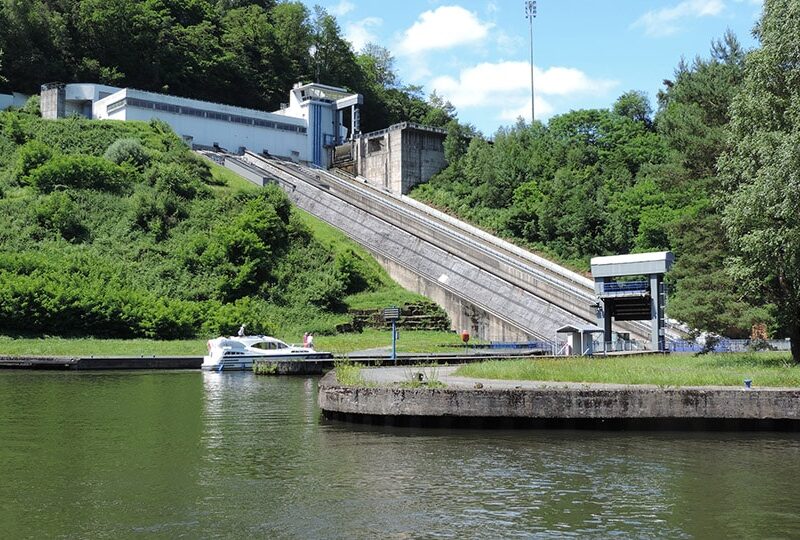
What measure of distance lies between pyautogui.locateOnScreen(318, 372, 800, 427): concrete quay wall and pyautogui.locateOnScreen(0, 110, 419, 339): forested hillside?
29207mm

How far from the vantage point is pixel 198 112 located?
275 ft

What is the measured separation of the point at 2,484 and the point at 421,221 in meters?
56.4

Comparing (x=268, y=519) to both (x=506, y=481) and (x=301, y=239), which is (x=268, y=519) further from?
(x=301, y=239)

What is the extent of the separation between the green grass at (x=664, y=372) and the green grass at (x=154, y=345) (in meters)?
17.1

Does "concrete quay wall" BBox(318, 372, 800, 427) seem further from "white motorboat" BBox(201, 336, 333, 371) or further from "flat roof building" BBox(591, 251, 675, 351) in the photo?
"flat roof building" BBox(591, 251, 675, 351)

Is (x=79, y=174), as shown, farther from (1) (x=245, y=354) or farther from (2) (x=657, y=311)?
(2) (x=657, y=311)

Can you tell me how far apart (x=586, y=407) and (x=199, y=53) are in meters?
98.5

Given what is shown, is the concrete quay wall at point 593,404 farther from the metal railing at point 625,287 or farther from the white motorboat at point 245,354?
the metal railing at point 625,287

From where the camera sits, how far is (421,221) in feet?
224

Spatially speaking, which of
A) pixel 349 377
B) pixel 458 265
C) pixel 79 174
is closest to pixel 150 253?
pixel 79 174

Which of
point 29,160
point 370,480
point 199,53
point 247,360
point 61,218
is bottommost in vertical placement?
point 370,480

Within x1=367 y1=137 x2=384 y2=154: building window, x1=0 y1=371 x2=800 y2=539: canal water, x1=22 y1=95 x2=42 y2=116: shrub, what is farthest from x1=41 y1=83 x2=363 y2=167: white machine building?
x1=0 y1=371 x2=800 y2=539: canal water

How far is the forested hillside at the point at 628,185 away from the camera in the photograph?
30436 mm

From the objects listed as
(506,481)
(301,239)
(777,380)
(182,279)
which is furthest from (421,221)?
(506,481)
